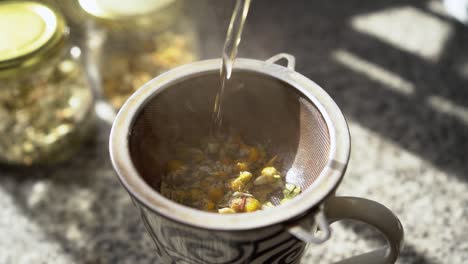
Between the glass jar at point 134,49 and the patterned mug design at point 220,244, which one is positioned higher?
the patterned mug design at point 220,244

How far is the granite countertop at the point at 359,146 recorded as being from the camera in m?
Answer: 0.97

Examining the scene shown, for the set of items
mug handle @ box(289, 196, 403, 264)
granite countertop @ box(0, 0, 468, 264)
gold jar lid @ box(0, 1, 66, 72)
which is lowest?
granite countertop @ box(0, 0, 468, 264)

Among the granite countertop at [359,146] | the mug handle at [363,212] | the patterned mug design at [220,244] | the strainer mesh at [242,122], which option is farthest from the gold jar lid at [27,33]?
the mug handle at [363,212]

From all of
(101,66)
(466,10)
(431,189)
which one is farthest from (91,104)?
(466,10)

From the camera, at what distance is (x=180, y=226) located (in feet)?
1.80

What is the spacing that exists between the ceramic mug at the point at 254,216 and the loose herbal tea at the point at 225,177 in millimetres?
59

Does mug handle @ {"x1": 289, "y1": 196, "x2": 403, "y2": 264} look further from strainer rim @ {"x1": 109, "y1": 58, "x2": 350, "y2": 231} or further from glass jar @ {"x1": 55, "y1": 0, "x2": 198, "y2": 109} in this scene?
glass jar @ {"x1": 55, "y1": 0, "x2": 198, "y2": 109}

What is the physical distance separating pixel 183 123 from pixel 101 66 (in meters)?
0.60

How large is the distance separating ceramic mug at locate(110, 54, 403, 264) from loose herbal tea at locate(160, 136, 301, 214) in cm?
6

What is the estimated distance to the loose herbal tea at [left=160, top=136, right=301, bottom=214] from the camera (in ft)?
2.15

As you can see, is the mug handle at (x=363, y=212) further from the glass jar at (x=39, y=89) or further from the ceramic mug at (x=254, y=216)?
the glass jar at (x=39, y=89)

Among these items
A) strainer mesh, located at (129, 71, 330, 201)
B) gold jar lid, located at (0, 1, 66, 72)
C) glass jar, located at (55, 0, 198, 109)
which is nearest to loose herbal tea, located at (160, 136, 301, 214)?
strainer mesh, located at (129, 71, 330, 201)

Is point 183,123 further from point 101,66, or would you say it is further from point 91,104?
point 101,66

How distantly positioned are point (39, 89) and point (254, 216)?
27.5 inches
